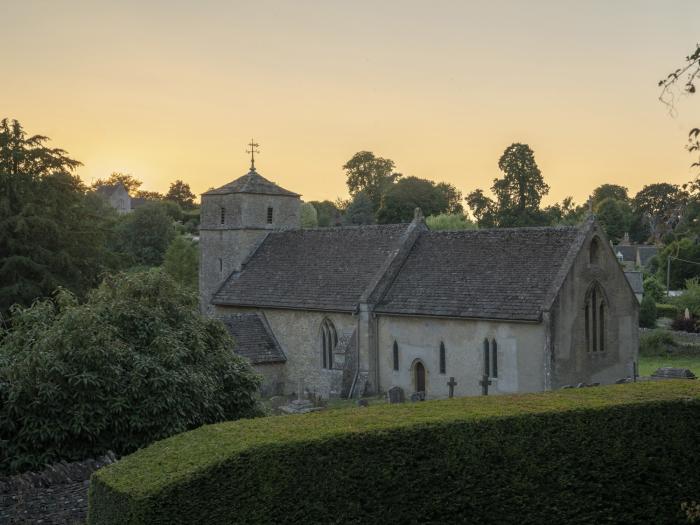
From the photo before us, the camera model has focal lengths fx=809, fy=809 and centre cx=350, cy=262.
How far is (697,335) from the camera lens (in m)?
59.0

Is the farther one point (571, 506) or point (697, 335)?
point (697, 335)

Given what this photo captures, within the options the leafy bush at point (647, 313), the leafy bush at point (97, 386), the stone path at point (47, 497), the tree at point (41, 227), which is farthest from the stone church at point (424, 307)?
the leafy bush at point (647, 313)

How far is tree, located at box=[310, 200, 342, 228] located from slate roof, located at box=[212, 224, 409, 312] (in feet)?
269

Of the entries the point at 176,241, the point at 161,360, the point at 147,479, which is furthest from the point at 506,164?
the point at 147,479

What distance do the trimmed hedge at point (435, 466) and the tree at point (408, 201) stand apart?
257 ft

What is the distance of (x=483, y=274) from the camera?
34812 mm

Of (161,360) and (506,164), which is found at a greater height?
(506,164)

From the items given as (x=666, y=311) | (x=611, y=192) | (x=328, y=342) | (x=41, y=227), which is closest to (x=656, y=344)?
(x=666, y=311)

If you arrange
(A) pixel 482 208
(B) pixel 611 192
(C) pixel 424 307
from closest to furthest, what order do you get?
(C) pixel 424 307, (A) pixel 482 208, (B) pixel 611 192

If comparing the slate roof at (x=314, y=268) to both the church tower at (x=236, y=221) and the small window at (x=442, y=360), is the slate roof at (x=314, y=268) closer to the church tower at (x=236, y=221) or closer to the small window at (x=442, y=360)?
the church tower at (x=236, y=221)

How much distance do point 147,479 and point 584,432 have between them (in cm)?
785

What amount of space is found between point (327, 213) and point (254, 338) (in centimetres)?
10103

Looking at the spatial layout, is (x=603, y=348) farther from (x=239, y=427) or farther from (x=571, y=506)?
(x=239, y=427)

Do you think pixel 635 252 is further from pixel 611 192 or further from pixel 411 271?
pixel 411 271
